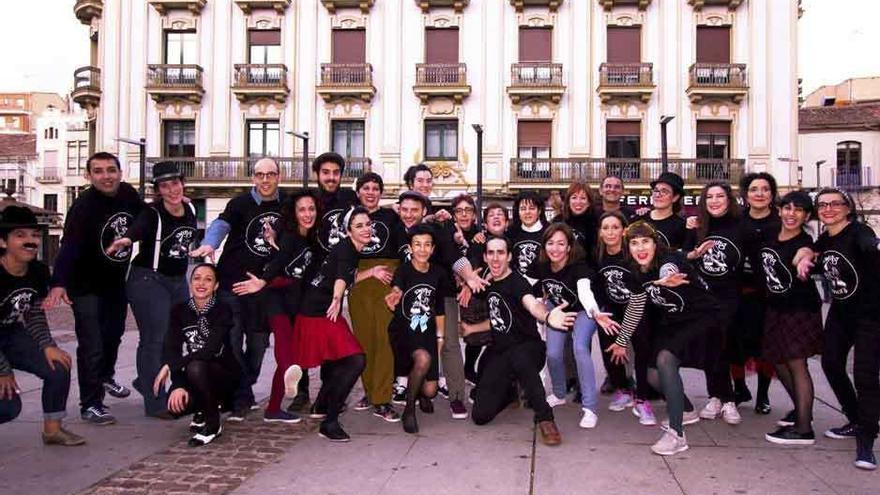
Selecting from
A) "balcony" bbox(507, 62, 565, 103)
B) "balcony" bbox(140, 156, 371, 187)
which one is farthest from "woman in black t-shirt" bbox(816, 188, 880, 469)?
"balcony" bbox(140, 156, 371, 187)

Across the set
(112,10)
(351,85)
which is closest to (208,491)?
(351,85)

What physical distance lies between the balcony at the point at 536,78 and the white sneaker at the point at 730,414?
21.2 metres

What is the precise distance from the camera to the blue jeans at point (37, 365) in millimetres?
4918

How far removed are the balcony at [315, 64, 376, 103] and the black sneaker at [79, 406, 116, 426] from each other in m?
21.5

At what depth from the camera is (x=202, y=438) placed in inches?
199

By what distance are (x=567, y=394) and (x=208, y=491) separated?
12.0 feet

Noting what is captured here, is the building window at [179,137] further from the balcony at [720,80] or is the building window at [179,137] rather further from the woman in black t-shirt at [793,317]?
the woman in black t-shirt at [793,317]

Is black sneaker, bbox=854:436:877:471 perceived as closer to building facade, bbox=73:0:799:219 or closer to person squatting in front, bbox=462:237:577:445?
person squatting in front, bbox=462:237:577:445

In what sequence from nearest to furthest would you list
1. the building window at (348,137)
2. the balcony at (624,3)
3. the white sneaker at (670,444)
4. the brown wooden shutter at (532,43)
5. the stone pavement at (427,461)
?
1. the stone pavement at (427,461)
2. the white sneaker at (670,444)
3. the balcony at (624,3)
4. the brown wooden shutter at (532,43)
5. the building window at (348,137)

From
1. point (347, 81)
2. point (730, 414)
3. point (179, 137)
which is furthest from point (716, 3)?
point (730, 414)

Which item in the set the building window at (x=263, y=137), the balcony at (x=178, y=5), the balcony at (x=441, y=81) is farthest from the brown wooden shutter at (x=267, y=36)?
the balcony at (x=441, y=81)

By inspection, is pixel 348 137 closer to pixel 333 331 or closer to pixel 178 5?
pixel 178 5

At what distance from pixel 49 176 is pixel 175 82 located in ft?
100

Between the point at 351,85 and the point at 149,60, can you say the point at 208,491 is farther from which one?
the point at 149,60
